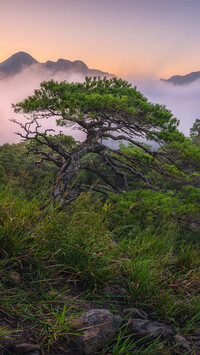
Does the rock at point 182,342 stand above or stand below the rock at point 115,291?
below

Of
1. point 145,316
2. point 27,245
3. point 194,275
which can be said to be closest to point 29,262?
point 27,245

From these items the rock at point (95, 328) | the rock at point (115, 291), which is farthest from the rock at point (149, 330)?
the rock at point (115, 291)

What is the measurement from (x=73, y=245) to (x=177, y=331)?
141 cm

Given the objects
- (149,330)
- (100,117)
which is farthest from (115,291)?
(100,117)

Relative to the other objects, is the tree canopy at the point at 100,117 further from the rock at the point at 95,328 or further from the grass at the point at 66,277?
the rock at the point at 95,328

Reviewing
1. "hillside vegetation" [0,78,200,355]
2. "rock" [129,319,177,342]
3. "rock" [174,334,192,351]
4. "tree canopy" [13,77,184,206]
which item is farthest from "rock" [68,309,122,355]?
"tree canopy" [13,77,184,206]

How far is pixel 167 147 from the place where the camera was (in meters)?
9.39

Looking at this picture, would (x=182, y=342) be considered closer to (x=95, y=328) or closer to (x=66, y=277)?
(x=95, y=328)

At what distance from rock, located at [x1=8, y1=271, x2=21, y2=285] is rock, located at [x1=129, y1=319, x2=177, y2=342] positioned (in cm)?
115

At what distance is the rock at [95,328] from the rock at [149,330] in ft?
0.63

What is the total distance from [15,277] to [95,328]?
910mm

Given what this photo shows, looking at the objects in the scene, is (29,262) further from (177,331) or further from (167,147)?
(167,147)

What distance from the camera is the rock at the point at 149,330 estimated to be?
89.8 inches

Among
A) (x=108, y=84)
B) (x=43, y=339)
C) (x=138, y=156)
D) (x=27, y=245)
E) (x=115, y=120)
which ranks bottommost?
(x=43, y=339)
